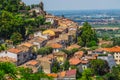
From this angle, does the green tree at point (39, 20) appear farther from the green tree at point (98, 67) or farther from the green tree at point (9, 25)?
the green tree at point (98, 67)

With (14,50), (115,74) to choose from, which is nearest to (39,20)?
(14,50)

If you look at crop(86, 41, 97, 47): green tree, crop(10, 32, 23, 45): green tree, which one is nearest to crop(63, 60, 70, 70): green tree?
crop(10, 32, 23, 45): green tree

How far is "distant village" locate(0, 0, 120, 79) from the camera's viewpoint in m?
30.6

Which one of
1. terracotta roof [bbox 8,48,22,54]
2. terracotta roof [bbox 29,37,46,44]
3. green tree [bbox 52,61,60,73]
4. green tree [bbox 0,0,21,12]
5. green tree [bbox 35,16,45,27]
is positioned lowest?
green tree [bbox 52,61,60,73]

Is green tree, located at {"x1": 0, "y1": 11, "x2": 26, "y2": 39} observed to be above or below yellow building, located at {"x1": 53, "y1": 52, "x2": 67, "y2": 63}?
above

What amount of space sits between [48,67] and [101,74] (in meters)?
4.22

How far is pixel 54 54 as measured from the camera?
34.2 m

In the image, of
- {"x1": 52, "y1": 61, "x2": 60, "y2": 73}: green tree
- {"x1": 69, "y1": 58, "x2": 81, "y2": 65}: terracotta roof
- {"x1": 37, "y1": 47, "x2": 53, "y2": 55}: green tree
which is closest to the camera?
{"x1": 52, "y1": 61, "x2": 60, "y2": 73}: green tree

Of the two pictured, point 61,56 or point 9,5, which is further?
point 9,5

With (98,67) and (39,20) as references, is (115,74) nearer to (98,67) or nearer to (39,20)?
(98,67)

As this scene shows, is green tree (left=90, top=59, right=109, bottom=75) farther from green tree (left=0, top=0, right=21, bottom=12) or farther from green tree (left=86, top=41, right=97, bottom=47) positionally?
green tree (left=0, top=0, right=21, bottom=12)

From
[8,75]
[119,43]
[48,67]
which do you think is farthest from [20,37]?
[8,75]

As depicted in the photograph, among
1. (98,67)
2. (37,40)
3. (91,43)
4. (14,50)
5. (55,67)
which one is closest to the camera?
(98,67)

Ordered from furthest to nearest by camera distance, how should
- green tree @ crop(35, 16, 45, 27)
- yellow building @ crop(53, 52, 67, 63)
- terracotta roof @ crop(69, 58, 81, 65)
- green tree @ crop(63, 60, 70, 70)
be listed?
1. green tree @ crop(35, 16, 45, 27)
2. yellow building @ crop(53, 52, 67, 63)
3. terracotta roof @ crop(69, 58, 81, 65)
4. green tree @ crop(63, 60, 70, 70)
